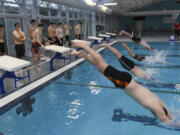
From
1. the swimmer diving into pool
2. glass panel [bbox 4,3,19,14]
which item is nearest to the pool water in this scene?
the swimmer diving into pool

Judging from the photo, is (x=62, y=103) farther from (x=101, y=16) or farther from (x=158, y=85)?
(x=101, y=16)

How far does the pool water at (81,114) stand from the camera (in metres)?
3.00

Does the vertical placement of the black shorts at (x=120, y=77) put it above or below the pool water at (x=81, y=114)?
above

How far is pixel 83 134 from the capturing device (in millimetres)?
2910

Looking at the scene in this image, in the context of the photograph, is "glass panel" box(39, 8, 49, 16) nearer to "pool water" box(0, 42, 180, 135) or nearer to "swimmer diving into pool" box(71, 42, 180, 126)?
"pool water" box(0, 42, 180, 135)

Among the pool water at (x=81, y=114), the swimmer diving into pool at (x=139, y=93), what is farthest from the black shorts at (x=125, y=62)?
the swimmer diving into pool at (x=139, y=93)

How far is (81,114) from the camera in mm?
3502

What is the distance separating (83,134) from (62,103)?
120 cm

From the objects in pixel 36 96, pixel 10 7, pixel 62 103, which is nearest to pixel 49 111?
pixel 62 103

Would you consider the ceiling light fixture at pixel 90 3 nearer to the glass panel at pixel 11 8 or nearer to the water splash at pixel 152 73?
the glass panel at pixel 11 8

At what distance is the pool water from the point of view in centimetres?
300

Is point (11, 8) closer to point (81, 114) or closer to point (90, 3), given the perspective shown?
point (90, 3)

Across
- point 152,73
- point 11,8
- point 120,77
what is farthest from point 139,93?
point 11,8

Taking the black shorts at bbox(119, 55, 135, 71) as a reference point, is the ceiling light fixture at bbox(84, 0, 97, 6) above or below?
above
